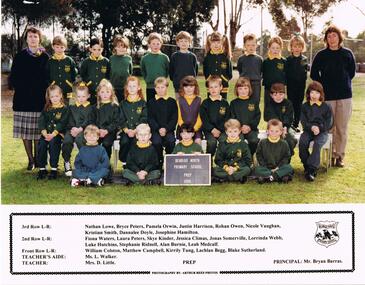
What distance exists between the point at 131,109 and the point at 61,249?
1783mm

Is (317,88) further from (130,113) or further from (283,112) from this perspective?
(130,113)

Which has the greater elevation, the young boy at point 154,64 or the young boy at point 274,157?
the young boy at point 154,64

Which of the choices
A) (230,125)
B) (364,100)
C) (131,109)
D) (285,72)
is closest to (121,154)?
(131,109)

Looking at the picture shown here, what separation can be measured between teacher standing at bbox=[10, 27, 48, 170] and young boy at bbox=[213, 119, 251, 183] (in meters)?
1.85

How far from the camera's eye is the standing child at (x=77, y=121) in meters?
5.36

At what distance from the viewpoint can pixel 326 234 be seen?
4.15 metres

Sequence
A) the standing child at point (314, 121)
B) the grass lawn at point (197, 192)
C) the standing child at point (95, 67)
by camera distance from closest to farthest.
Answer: the grass lawn at point (197, 192) < the standing child at point (314, 121) < the standing child at point (95, 67)

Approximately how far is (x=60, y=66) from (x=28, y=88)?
15.8 inches

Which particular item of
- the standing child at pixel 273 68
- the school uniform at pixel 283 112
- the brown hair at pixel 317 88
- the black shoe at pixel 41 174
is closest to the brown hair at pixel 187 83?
the school uniform at pixel 283 112

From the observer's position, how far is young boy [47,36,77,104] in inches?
223

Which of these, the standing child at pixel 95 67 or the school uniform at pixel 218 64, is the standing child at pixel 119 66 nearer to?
the standing child at pixel 95 67

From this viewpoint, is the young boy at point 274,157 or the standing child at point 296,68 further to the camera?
Result: the standing child at point 296,68

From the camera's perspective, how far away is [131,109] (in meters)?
5.41

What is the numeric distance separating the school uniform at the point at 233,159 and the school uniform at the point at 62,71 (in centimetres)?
177
